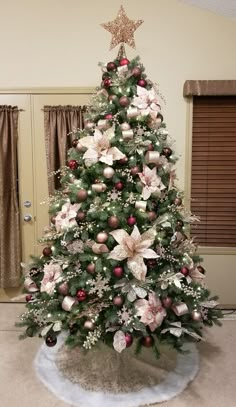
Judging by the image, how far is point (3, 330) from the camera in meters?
2.86

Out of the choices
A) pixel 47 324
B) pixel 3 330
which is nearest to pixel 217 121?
pixel 47 324

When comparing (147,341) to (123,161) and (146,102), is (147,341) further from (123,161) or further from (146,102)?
(146,102)

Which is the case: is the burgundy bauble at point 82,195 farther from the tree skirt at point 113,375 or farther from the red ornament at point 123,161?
the tree skirt at point 113,375

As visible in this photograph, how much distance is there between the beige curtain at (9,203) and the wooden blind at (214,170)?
5.45ft

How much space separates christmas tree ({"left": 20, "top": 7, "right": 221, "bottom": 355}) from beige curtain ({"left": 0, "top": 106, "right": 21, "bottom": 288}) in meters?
1.16

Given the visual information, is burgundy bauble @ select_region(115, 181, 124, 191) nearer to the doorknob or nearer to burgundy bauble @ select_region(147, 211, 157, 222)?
burgundy bauble @ select_region(147, 211, 157, 222)

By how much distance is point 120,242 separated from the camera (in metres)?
1.92

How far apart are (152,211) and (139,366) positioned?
105 cm

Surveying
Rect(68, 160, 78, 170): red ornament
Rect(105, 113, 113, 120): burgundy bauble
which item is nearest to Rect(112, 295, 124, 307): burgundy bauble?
Rect(68, 160, 78, 170): red ornament

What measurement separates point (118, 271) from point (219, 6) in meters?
2.42

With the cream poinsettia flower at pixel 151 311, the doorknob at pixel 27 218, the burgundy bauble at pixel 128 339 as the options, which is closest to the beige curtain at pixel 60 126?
the doorknob at pixel 27 218

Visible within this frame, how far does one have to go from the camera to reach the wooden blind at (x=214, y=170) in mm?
3154

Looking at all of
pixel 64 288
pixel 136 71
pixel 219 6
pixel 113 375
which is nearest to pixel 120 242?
pixel 64 288

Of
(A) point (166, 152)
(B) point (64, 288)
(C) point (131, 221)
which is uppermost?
(A) point (166, 152)
